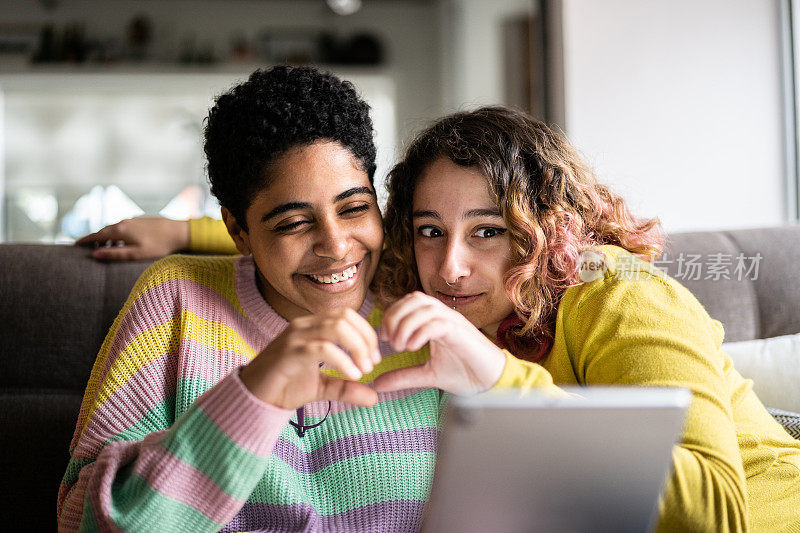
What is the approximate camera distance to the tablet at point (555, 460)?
63cm

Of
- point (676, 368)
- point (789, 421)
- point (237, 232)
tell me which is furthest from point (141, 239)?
point (789, 421)

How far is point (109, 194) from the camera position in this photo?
187 inches

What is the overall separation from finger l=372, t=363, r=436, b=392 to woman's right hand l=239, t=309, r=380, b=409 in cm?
4

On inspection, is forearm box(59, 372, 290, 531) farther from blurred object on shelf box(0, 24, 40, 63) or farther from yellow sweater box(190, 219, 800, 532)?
blurred object on shelf box(0, 24, 40, 63)

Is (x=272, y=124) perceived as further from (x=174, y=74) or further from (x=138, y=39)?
(x=138, y=39)

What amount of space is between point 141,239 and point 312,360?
0.91 meters

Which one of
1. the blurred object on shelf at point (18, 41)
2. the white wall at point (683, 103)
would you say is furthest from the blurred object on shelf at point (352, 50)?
the white wall at point (683, 103)

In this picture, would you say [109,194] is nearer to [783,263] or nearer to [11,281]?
[11,281]

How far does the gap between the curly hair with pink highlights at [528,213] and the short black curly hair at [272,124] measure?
0.16 metres

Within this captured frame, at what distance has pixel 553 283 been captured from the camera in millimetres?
1196

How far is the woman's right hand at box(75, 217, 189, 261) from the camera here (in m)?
1.56

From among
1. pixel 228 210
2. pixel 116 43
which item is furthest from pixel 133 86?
pixel 228 210

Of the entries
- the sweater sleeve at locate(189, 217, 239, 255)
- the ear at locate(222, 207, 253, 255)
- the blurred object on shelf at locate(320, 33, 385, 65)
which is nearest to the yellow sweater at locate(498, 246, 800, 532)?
the ear at locate(222, 207, 253, 255)

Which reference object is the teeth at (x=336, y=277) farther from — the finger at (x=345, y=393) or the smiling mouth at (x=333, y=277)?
the finger at (x=345, y=393)
